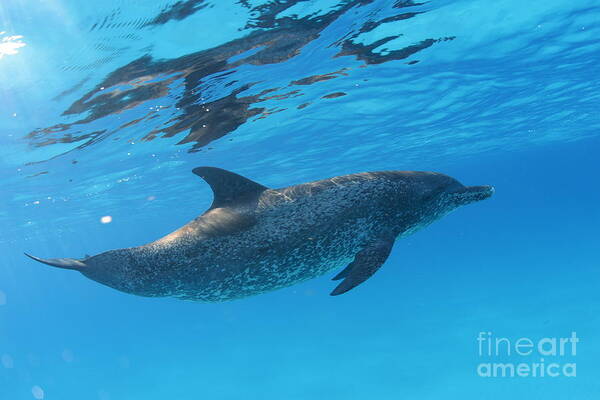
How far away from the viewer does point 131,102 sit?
1242 centimetres

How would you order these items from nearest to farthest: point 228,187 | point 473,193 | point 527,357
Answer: point 228,187
point 473,193
point 527,357

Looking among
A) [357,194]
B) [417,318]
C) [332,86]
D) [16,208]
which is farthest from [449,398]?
[16,208]

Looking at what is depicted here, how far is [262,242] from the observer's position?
5.09m

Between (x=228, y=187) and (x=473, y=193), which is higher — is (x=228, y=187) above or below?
above

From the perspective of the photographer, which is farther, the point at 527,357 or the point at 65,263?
the point at 527,357

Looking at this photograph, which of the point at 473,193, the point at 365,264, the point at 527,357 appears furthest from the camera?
the point at 527,357

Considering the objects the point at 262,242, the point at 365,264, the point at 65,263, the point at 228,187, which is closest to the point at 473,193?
the point at 365,264

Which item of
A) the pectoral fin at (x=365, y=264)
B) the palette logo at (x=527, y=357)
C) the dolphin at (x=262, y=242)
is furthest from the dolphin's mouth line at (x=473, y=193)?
the palette logo at (x=527, y=357)

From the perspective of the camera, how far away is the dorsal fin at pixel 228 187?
18.3 feet

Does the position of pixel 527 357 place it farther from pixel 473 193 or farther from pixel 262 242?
pixel 262 242

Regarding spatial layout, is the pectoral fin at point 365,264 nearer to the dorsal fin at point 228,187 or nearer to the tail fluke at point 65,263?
the dorsal fin at point 228,187

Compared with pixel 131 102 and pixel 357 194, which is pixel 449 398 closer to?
pixel 357 194

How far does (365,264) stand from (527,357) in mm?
18790

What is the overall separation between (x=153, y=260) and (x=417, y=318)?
25.7 m
